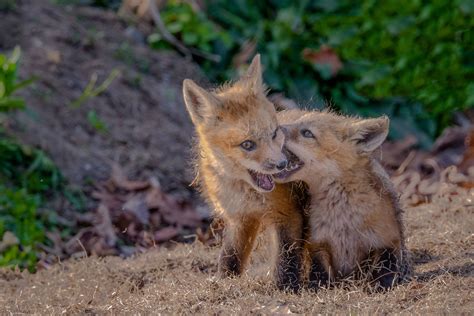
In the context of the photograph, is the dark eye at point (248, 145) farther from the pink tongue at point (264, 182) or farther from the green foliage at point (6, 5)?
the green foliage at point (6, 5)

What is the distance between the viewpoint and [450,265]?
660 cm

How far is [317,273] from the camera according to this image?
641 centimetres

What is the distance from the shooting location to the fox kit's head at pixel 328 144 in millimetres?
6547

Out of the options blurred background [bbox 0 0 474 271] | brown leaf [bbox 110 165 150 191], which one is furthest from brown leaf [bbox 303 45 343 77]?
brown leaf [bbox 110 165 150 191]

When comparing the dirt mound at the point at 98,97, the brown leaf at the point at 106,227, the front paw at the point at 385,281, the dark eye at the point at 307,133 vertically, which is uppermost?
the dark eye at the point at 307,133

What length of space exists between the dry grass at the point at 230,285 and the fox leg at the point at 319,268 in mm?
233

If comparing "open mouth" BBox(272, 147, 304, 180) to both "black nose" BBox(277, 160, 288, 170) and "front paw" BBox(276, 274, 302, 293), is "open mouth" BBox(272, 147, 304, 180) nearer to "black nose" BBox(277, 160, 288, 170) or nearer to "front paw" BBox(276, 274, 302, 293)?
"black nose" BBox(277, 160, 288, 170)

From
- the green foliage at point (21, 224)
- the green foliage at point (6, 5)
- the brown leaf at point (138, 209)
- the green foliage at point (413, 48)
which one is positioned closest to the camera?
the green foliage at point (21, 224)

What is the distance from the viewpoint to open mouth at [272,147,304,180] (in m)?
6.32

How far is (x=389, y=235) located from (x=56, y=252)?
12.1ft

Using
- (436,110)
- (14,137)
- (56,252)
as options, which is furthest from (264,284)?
(436,110)

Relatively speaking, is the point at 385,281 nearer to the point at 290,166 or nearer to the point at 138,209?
the point at 290,166

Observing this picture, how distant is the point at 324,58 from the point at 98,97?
3.23 meters

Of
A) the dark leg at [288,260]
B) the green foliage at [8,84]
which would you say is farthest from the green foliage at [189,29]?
the dark leg at [288,260]
